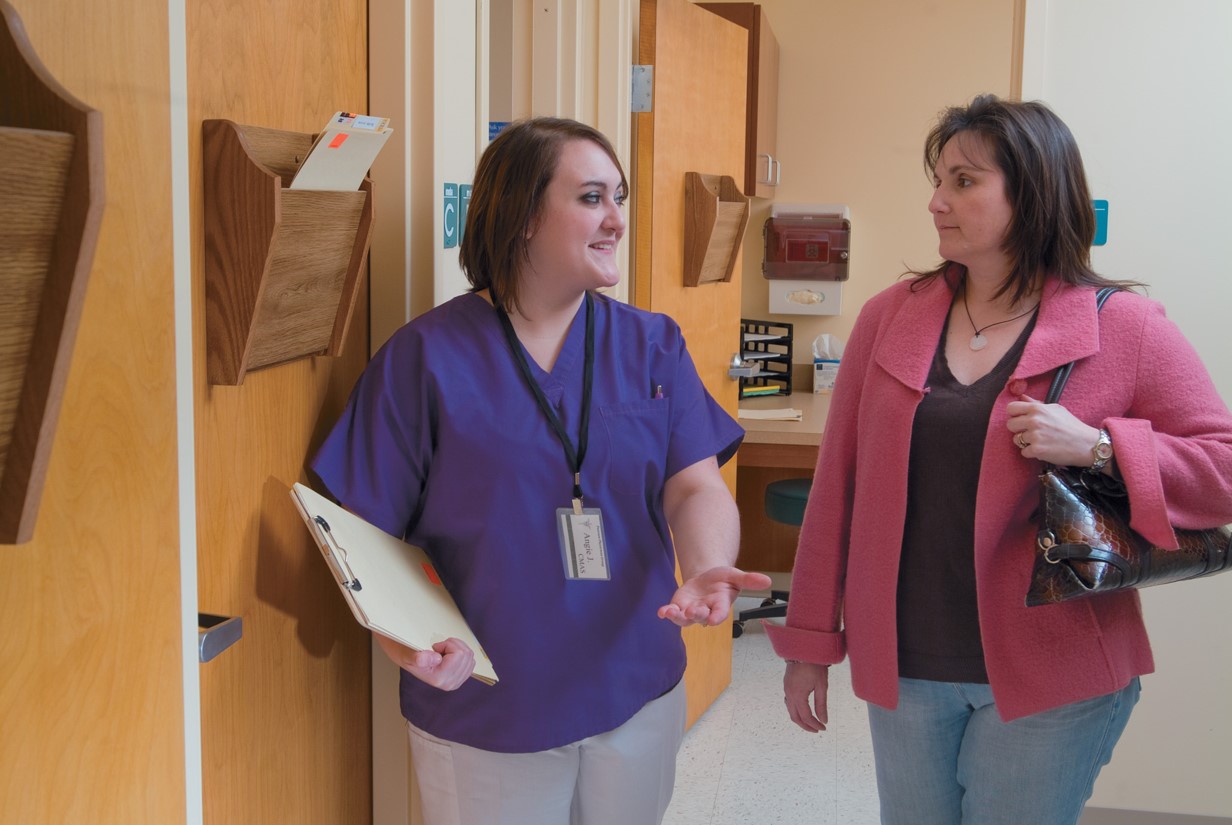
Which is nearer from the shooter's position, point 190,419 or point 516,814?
point 190,419

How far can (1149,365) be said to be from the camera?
1.52 m

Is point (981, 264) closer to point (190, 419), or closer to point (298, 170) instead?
point (298, 170)

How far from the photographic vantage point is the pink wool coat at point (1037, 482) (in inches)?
58.0

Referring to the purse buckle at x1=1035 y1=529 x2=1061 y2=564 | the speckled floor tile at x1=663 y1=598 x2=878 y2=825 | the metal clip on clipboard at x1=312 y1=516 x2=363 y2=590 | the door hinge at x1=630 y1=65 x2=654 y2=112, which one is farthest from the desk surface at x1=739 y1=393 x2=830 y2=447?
the metal clip on clipboard at x1=312 y1=516 x2=363 y2=590

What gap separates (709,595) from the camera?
1.44 m

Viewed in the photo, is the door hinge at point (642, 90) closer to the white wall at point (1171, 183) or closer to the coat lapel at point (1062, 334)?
the white wall at point (1171, 183)

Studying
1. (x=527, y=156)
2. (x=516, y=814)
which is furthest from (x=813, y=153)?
(x=516, y=814)

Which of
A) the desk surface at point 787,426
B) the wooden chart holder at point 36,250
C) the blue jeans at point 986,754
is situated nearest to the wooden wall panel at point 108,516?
the wooden chart holder at point 36,250

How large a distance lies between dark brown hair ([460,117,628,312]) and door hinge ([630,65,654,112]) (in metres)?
1.28

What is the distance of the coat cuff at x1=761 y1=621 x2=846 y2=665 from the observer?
1690 millimetres

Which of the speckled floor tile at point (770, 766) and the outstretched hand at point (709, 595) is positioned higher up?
the outstretched hand at point (709, 595)

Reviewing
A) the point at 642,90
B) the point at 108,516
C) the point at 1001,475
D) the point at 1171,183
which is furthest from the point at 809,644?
the point at 642,90

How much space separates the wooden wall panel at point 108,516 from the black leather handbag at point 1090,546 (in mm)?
989

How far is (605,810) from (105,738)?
0.83 metres
